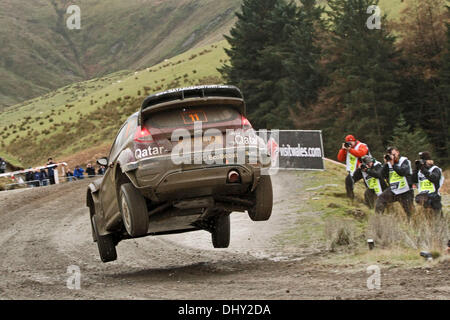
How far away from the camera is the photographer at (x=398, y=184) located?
12992mm

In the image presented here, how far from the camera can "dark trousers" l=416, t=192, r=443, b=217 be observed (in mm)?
12336

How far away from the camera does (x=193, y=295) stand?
7.34 metres

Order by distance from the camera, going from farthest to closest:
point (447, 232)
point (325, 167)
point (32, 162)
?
point (32, 162) < point (325, 167) < point (447, 232)

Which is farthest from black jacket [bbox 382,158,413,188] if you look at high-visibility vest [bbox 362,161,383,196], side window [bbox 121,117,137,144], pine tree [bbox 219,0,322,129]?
pine tree [bbox 219,0,322,129]

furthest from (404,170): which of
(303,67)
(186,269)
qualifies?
(303,67)

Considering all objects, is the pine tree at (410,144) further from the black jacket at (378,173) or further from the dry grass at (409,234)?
the dry grass at (409,234)

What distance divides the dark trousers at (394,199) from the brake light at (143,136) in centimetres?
630

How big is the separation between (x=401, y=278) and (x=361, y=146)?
8462 mm

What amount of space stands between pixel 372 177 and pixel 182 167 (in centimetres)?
754

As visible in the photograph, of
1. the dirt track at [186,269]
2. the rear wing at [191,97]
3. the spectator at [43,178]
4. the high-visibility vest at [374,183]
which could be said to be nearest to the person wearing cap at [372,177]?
the high-visibility vest at [374,183]

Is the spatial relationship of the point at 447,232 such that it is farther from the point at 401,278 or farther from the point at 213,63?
the point at 213,63

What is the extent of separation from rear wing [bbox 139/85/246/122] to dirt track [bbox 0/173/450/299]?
2377mm
